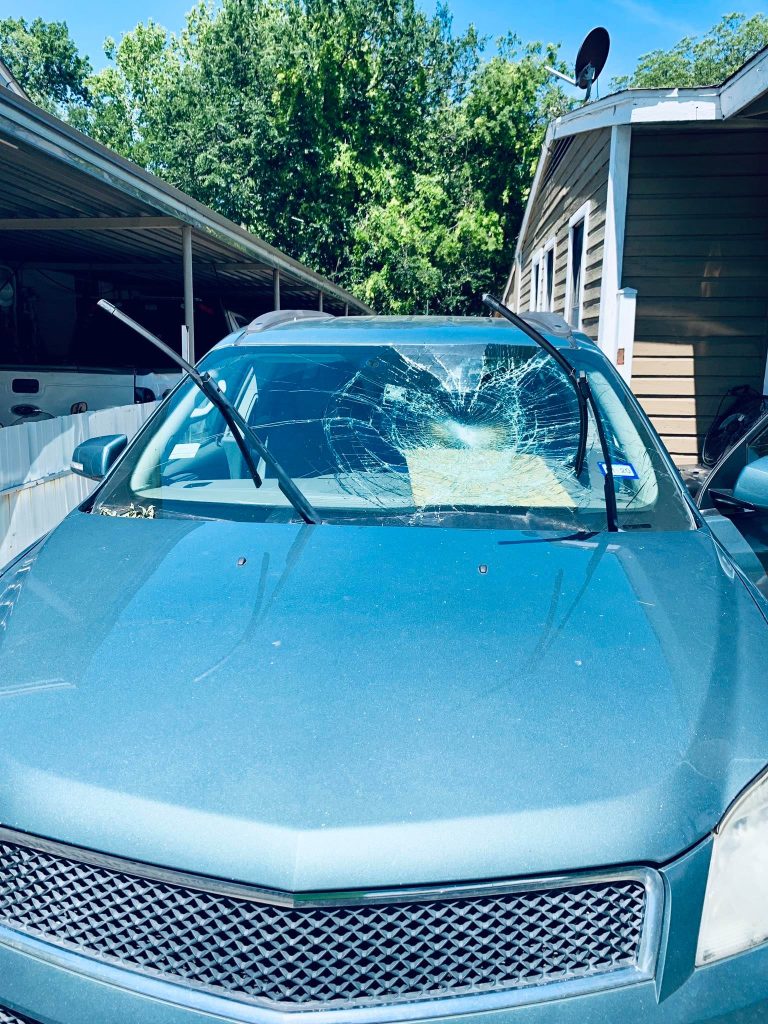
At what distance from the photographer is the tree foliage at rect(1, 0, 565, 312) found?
26.7 meters

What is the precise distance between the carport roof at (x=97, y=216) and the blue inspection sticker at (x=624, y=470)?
449 cm

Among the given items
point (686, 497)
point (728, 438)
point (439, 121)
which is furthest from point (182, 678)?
point (439, 121)

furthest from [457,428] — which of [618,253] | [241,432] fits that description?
[618,253]

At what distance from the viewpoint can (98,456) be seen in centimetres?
292

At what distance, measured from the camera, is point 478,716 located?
1509 millimetres

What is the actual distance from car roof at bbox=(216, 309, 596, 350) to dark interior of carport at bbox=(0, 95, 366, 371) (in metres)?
3.33

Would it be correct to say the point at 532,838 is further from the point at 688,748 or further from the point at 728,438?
the point at 728,438

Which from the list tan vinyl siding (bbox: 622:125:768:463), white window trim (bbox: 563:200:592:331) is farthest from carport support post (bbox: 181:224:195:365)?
tan vinyl siding (bbox: 622:125:768:463)

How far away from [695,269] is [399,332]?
5.89m

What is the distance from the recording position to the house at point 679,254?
7566mm

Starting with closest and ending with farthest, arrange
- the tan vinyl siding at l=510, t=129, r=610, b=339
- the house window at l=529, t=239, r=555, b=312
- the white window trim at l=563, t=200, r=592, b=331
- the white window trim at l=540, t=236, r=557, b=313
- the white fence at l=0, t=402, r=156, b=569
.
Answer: the white fence at l=0, t=402, r=156, b=569 → the tan vinyl siding at l=510, t=129, r=610, b=339 → the white window trim at l=563, t=200, r=592, b=331 → the white window trim at l=540, t=236, r=557, b=313 → the house window at l=529, t=239, r=555, b=312

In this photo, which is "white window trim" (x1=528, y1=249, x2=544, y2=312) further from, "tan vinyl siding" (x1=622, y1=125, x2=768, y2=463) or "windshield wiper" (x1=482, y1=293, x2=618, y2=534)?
"windshield wiper" (x1=482, y1=293, x2=618, y2=534)

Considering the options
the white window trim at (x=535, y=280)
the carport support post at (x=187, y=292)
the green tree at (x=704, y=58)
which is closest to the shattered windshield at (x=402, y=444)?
the carport support post at (x=187, y=292)

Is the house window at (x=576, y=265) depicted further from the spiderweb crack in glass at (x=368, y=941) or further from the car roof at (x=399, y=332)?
A: the spiderweb crack in glass at (x=368, y=941)
